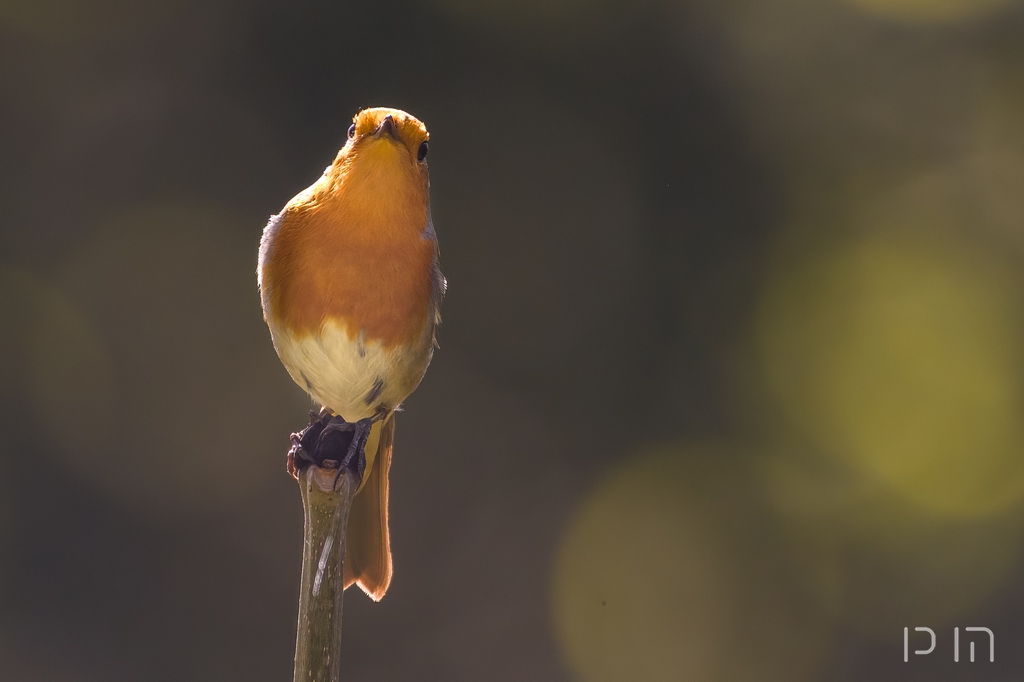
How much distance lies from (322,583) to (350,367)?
334 mm

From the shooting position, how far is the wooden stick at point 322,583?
90 centimetres

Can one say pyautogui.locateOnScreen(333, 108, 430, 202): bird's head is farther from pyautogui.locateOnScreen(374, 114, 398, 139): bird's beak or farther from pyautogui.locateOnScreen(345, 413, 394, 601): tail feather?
pyautogui.locateOnScreen(345, 413, 394, 601): tail feather

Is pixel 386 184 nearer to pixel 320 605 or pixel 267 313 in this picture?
pixel 267 313

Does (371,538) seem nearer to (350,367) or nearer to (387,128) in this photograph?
(350,367)

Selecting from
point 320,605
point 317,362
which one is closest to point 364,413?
point 317,362

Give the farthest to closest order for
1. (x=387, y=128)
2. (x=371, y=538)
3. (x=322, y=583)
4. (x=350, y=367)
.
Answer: (x=371, y=538)
(x=350, y=367)
(x=387, y=128)
(x=322, y=583)

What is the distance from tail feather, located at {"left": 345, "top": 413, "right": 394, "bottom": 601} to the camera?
132 cm

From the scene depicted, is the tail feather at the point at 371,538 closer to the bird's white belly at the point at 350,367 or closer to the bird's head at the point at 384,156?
the bird's white belly at the point at 350,367

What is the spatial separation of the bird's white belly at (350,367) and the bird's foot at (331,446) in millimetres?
31

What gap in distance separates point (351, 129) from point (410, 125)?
0.10 m

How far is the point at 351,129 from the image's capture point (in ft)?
3.73

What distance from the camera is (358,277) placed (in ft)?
3.67

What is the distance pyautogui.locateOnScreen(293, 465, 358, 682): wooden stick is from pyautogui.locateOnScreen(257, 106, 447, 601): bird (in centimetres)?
6

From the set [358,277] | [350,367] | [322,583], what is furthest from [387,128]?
[322,583]
